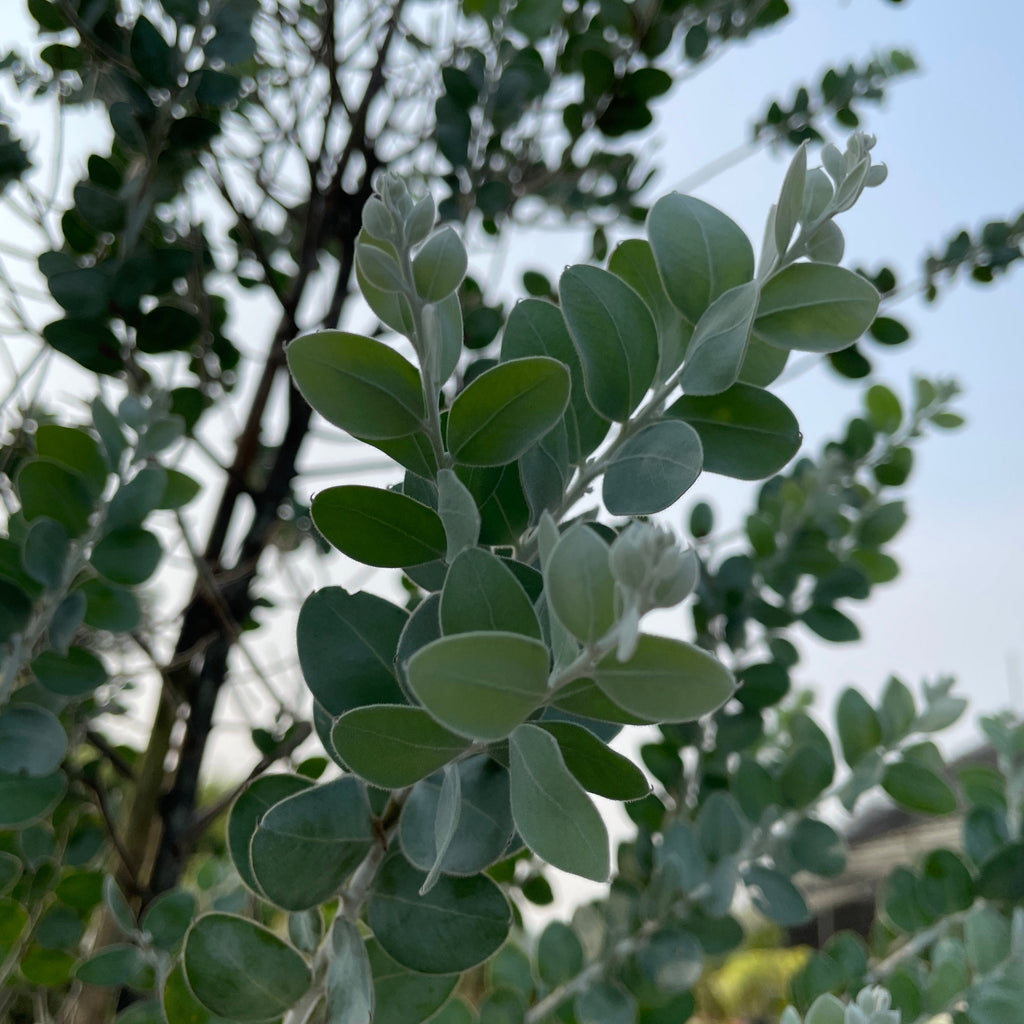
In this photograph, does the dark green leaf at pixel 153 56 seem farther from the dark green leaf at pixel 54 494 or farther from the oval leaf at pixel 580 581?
the oval leaf at pixel 580 581

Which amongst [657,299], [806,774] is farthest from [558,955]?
[657,299]

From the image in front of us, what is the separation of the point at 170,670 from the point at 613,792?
47 cm

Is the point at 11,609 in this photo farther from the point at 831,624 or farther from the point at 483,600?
the point at 831,624

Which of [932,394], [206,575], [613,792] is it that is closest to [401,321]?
[613,792]

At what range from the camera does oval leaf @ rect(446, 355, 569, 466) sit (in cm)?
24

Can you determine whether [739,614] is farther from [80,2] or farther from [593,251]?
[80,2]

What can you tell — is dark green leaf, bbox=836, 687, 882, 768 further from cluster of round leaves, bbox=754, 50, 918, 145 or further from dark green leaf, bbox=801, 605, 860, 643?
cluster of round leaves, bbox=754, 50, 918, 145

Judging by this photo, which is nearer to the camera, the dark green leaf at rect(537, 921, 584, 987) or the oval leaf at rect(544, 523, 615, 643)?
the oval leaf at rect(544, 523, 615, 643)

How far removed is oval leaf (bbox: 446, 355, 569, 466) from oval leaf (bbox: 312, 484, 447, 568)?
0.06ft

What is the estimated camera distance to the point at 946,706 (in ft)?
1.78

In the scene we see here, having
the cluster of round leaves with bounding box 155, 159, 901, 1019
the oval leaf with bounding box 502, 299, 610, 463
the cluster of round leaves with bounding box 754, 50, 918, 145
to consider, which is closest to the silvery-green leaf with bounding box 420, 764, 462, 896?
the cluster of round leaves with bounding box 155, 159, 901, 1019

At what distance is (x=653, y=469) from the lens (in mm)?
253

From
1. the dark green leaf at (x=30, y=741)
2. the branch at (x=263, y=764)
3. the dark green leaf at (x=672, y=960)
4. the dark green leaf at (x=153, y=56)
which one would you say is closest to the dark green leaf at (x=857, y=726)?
the dark green leaf at (x=672, y=960)

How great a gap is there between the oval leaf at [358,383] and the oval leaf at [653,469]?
0.19 ft
